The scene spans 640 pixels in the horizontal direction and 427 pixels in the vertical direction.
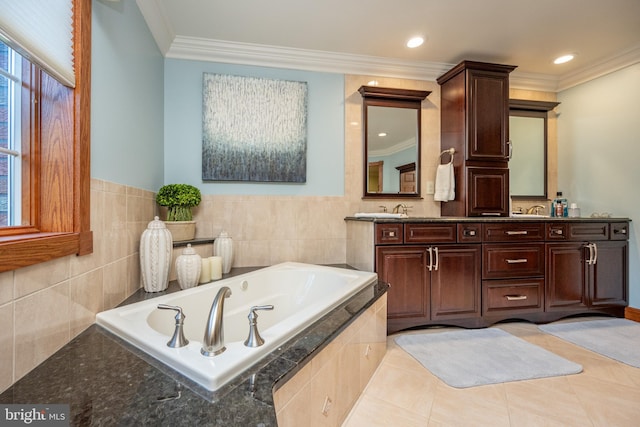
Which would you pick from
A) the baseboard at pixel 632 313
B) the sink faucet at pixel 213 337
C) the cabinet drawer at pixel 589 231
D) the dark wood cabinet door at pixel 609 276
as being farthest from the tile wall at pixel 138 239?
the baseboard at pixel 632 313

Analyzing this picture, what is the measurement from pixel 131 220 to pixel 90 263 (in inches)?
19.9

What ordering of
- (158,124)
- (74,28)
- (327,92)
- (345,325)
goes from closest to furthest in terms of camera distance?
(74,28) → (345,325) → (158,124) → (327,92)

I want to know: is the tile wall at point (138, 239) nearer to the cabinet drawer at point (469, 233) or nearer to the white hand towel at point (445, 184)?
the white hand towel at point (445, 184)

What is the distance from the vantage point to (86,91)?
45.6 inches

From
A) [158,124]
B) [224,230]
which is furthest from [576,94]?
[158,124]

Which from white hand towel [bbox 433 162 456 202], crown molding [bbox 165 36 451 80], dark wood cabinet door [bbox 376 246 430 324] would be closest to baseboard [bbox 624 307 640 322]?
white hand towel [bbox 433 162 456 202]

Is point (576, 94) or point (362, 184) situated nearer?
point (362, 184)

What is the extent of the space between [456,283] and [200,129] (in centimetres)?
244

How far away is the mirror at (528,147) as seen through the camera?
312 centimetres

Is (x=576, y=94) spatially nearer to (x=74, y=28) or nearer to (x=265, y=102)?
(x=265, y=102)

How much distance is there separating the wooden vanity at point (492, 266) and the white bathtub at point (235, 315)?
394mm

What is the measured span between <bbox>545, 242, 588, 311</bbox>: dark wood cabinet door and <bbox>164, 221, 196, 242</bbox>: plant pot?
9.48 feet

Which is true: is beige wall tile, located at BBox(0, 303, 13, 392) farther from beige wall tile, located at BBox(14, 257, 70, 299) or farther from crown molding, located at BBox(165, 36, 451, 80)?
crown molding, located at BBox(165, 36, 451, 80)

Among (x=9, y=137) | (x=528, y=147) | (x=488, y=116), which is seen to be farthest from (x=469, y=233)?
(x=9, y=137)
